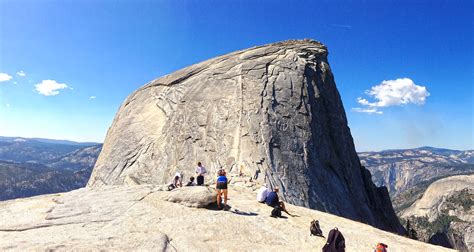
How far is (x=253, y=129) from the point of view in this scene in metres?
40.2

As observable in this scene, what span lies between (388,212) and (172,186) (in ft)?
153

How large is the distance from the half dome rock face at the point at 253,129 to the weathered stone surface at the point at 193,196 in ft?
41.7

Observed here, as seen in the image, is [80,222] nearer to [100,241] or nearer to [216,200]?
[100,241]

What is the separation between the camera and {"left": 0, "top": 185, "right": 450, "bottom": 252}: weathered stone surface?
51.5ft

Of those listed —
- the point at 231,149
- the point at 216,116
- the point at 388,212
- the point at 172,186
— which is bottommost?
the point at 388,212

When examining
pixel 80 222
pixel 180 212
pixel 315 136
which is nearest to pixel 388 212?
pixel 315 136

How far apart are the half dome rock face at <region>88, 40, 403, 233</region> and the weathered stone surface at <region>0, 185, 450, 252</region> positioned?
12693mm

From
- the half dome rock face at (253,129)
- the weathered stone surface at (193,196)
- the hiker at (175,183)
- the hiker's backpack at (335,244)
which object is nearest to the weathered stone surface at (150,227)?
the weathered stone surface at (193,196)

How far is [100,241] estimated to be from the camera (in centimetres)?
1538

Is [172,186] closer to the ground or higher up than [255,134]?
closer to the ground

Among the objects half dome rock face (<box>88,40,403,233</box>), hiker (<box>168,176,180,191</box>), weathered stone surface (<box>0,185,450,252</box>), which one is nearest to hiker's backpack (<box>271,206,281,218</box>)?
weathered stone surface (<box>0,185,450,252</box>)

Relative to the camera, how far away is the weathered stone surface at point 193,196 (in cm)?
2188

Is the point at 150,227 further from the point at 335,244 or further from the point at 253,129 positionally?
the point at 253,129

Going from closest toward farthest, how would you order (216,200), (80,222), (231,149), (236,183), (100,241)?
1. (100,241)
2. (80,222)
3. (216,200)
4. (236,183)
5. (231,149)
